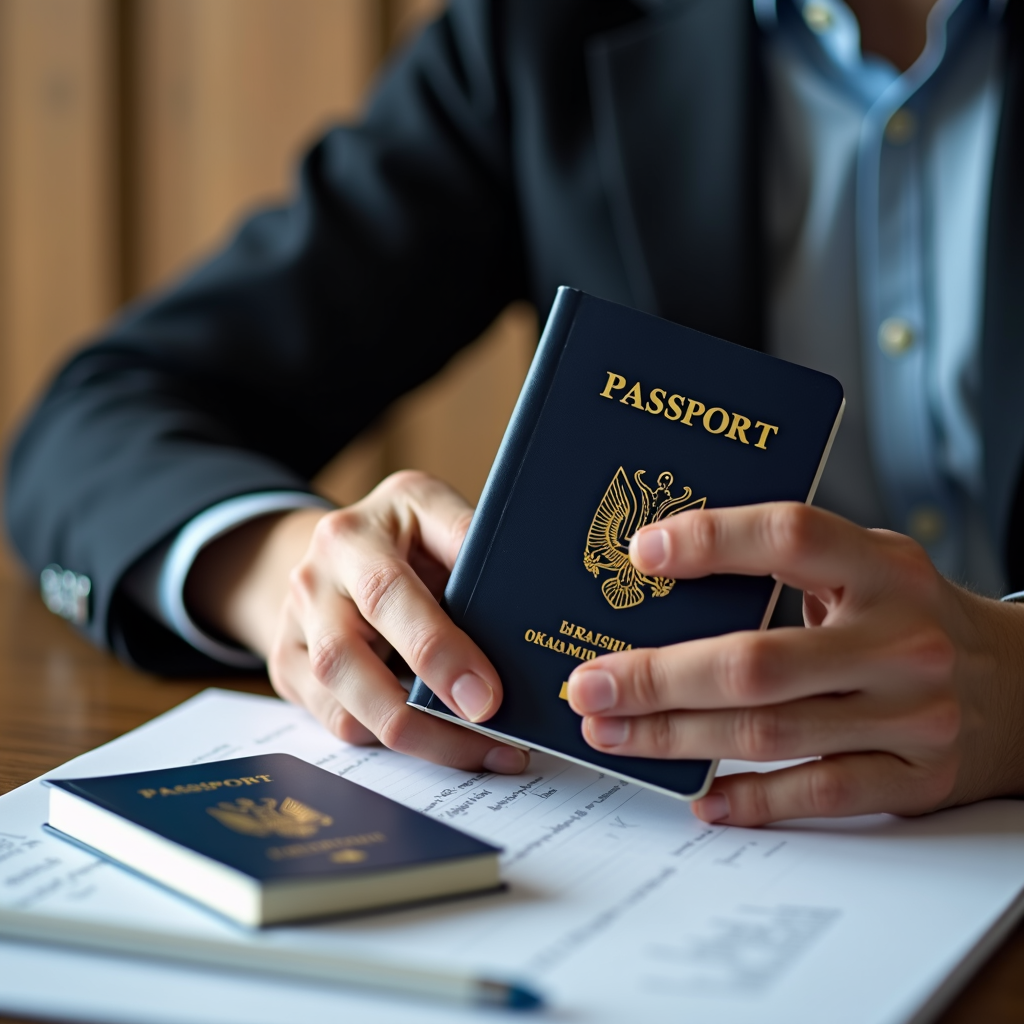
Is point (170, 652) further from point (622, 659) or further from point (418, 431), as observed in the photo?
point (418, 431)

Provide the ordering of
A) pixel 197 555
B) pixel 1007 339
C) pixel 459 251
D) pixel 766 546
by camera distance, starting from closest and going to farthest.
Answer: pixel 766 546, pixel 197 555, pixel 1007 339, pixel 459 251

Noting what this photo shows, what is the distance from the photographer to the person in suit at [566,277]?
733mm

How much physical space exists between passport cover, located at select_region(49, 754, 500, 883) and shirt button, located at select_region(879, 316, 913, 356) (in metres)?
0.66

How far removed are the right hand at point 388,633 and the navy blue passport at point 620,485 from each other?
0.02 meters

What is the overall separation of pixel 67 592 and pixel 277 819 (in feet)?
1.50

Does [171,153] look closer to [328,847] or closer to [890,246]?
[890,246]

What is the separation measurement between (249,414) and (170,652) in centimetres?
31

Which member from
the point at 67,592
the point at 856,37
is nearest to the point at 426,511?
the point at 67,592

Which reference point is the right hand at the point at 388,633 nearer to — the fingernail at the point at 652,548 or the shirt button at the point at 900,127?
the fingernail at the point at 652,548

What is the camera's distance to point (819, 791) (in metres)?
0.44

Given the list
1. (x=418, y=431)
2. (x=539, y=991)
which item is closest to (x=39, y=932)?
(x=539, y=991)

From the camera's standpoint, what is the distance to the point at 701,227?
36.2 inches

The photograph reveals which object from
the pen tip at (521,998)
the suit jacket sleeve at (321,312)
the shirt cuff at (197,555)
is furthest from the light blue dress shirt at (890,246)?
the pen tip at (521,998)

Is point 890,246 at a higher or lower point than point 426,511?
higher
